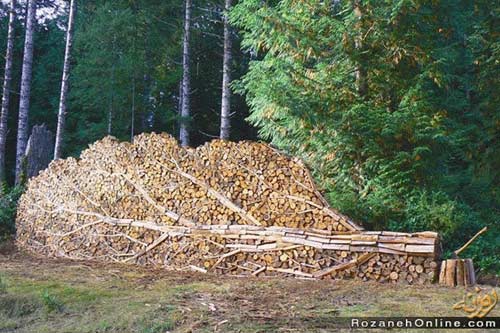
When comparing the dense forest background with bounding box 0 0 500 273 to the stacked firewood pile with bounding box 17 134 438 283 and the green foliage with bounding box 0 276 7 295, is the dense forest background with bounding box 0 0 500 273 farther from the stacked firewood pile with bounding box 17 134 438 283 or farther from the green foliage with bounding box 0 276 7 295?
the green foliage with bounding box 0 276 7 295

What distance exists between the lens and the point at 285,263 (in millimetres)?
5414

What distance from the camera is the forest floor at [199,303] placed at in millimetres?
3551

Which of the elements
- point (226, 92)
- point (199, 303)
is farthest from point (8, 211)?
point (199, 303)

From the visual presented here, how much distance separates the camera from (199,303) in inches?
163

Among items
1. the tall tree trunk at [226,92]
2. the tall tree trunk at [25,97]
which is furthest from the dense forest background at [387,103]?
the tall tree trunk at [25,97]

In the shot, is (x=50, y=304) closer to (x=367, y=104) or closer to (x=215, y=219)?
(x=215, y=219)

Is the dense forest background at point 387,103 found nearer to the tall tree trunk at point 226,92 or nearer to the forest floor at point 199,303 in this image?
the forest floor at point 199,303

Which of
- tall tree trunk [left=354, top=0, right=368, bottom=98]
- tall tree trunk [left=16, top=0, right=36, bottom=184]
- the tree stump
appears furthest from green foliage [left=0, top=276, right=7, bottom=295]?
tall tree trunk [left=16, top=0, right=36, bottom=184]

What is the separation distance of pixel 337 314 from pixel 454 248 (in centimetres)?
299

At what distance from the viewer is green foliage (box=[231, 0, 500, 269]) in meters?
5.71

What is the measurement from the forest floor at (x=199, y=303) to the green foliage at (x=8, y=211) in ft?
16.1

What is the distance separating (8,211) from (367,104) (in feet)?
26.8

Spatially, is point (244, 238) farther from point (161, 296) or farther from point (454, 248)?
point (454, 248)

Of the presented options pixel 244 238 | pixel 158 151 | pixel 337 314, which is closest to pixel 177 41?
pixel 158 151
